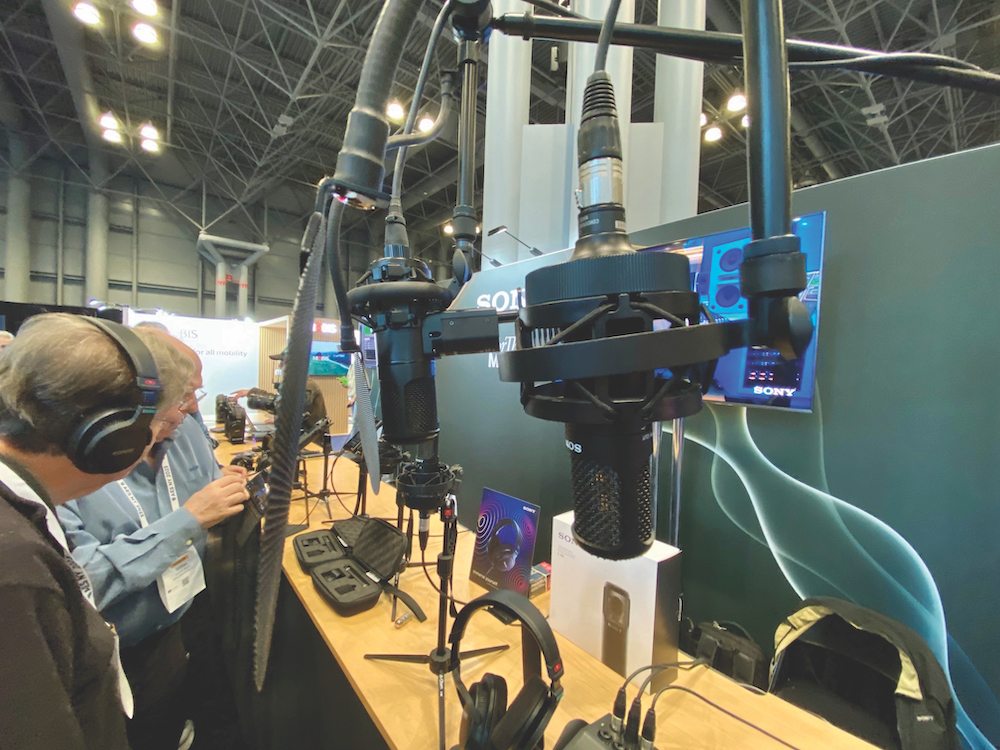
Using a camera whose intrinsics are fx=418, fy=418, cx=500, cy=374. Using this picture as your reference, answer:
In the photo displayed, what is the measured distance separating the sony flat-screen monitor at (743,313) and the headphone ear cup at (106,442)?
1218 millimetres

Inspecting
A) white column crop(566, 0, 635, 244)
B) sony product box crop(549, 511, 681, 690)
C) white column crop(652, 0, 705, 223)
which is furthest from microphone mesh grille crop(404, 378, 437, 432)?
white column crop(652, 0, 705, 223)

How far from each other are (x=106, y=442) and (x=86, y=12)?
507cm

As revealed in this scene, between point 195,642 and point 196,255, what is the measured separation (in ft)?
26.6

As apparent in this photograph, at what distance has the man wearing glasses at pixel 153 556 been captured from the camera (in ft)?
3.53

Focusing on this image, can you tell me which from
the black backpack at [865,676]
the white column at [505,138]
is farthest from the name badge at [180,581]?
the white column at [505,138]

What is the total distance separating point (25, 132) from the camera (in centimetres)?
566

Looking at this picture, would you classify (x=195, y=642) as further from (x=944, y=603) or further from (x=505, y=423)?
(x=944, y=603)

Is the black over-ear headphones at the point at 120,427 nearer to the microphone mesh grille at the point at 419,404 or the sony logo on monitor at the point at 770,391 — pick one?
the microphone mesh grille at the point at 419,404

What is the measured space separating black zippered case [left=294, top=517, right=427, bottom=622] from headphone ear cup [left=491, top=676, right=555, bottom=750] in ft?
1.80

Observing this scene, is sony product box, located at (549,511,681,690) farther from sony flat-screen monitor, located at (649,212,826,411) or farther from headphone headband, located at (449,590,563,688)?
sony flat-screen monitor, located at (649,212,826,411)

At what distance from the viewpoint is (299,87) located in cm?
469

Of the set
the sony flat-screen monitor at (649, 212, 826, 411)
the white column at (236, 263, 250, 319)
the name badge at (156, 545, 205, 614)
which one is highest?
the white column at (236, 263, 250, 319)

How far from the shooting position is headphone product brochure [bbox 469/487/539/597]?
1070 millimetres

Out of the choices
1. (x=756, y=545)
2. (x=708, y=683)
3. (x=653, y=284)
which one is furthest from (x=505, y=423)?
(x=653, y=284)
